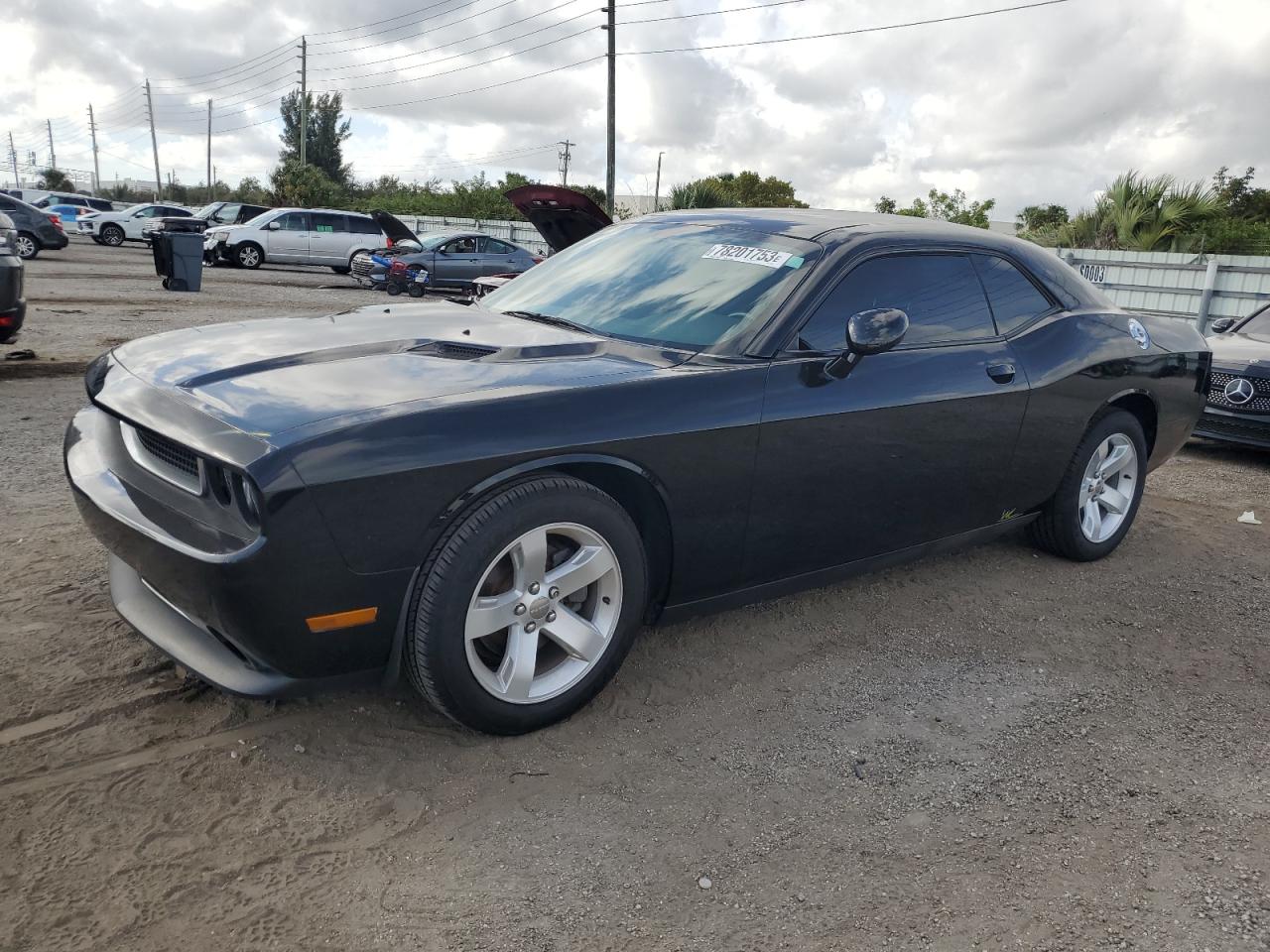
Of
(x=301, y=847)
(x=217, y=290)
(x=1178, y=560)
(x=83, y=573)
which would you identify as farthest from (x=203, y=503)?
(x=217, y=290)

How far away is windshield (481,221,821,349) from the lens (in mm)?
3334

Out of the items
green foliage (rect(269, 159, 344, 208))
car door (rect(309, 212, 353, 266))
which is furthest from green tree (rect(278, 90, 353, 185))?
car door (rect(309, 212, 353, 266))

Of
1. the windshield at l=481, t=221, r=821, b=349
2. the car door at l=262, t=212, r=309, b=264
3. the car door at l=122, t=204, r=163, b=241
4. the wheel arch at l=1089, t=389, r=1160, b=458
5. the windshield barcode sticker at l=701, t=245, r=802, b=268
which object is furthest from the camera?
the car door at l=122, t=204, r=163, b=241

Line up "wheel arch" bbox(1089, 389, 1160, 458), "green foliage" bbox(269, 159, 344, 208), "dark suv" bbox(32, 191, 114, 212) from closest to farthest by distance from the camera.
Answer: "wheel arch" bbox(1089, 389, 1160, 458) → "dark suv" bbox(32, 191, 114, 212) → "green foliage" bbox(269, 159, 344, 208)

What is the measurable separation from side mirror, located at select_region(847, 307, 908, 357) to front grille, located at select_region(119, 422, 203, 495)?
2.01 m

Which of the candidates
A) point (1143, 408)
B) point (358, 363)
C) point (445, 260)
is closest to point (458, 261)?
point (445, 260)

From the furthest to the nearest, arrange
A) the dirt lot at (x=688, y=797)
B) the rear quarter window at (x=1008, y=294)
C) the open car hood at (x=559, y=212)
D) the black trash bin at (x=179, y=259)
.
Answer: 1. the black trash bin at (x=179, y=259)
2. the open car hood at (x=559, y=212)
3. the rear quarter window at (x=1008, y=294)
4. the dirt lot at (x=688, y=797)

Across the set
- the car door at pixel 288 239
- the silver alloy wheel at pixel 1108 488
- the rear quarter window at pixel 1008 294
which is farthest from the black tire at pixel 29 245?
the silver alloy wheel at pixel 1108 488

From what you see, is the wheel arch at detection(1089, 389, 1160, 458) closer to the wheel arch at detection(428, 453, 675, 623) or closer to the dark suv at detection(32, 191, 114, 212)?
the wheel arch at detection(428, 453, 675, 623)

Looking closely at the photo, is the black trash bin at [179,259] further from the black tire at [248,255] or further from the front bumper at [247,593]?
the front bumper at [247,593]

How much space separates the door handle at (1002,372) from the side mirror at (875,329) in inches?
31.9

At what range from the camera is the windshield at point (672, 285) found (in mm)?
3334

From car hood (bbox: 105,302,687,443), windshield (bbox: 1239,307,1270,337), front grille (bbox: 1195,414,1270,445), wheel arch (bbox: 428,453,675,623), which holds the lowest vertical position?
front grille (bbox: 1195,414,1270,445)

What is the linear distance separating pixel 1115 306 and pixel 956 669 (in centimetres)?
230
